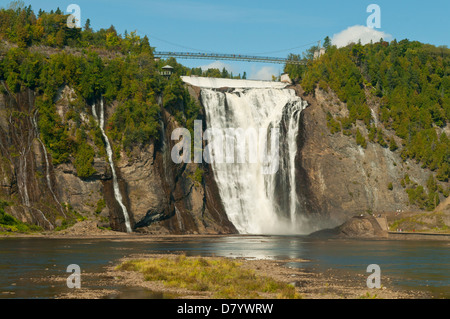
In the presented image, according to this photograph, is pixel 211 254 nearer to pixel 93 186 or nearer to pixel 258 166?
pixel 93 186

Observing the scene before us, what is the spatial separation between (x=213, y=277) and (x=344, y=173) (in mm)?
90984

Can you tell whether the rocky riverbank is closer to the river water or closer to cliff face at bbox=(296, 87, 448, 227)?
the river water

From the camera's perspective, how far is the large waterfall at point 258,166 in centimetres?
12425

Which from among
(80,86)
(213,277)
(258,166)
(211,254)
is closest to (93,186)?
(80,86)

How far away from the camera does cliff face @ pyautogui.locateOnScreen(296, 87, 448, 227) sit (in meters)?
128

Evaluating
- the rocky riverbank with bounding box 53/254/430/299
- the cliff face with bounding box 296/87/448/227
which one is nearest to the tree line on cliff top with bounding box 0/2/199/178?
the cliff face with bounding box 296/87/448/227

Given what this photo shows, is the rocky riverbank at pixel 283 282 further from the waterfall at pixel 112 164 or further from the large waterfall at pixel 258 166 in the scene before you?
the large waterfall at pixel 258 166

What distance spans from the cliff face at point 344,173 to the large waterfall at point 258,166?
2.71 m

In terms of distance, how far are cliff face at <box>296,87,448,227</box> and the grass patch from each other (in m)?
75.8

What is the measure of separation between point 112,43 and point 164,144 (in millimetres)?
38226

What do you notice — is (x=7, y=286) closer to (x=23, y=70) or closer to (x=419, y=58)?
(x=23, y=70)

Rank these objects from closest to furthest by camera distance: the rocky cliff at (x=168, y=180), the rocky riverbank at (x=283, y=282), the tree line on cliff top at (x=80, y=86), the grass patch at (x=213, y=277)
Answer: the rocky riverbank at (x=283, y=282), the grass patch at (x=213, y=277), the rocky cliff at (x=168, y=180), the tree line on cliff top at (x=80, y=86)

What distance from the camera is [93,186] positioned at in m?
107

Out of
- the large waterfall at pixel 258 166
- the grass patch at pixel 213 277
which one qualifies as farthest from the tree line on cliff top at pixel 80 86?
the grass patch at pixel 213 277
